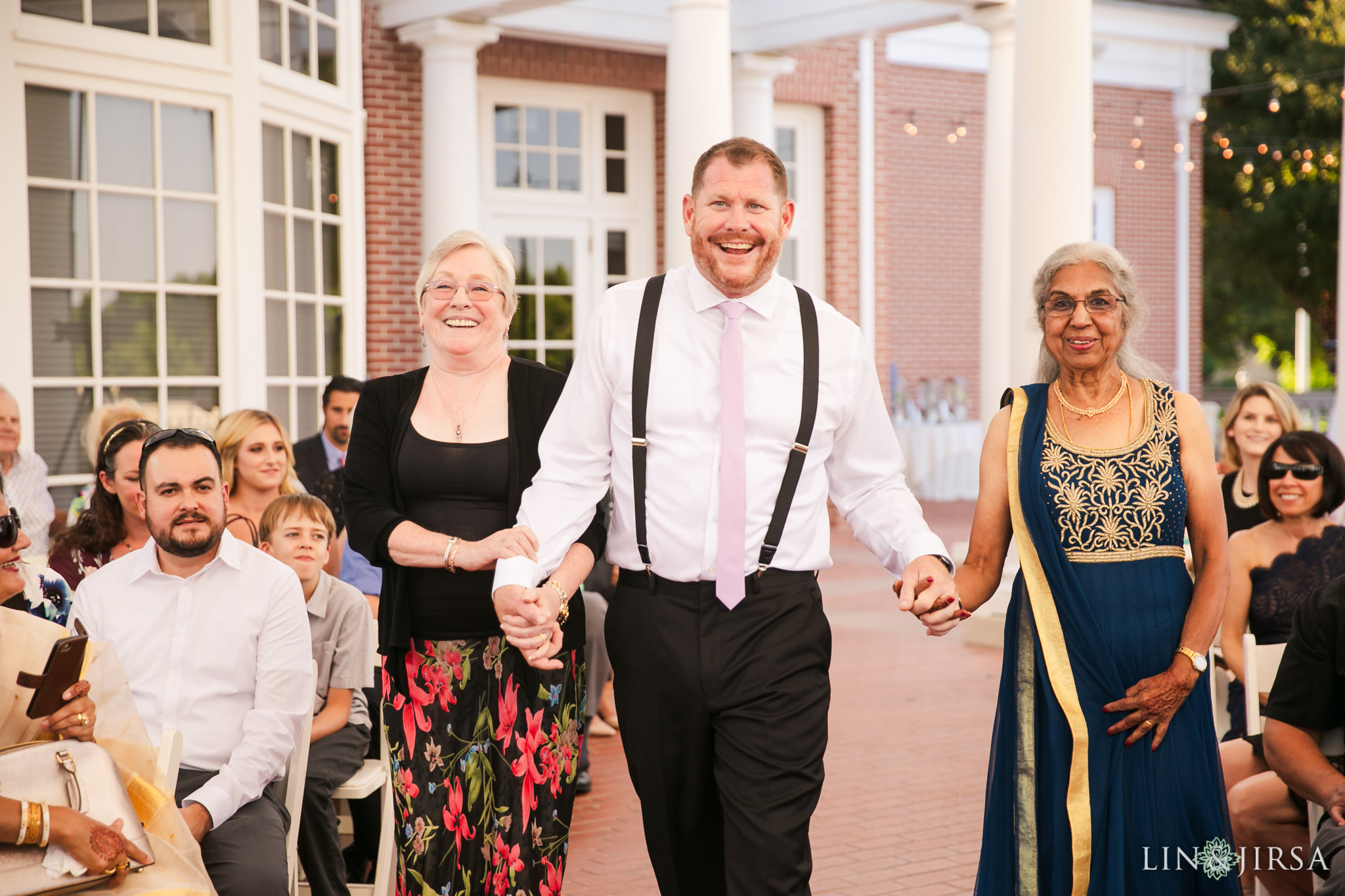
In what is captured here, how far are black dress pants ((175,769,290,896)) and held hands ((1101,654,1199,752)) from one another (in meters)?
1.99

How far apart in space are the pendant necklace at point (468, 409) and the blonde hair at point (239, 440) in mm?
2245

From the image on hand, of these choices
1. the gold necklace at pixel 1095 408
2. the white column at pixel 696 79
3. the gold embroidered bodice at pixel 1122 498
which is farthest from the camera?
the white column at pixel 696 79

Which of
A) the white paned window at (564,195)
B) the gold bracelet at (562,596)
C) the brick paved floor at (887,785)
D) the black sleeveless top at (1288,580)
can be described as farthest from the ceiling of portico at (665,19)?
the gold bracelet at (562,596)

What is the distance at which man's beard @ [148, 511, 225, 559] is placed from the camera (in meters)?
3.43

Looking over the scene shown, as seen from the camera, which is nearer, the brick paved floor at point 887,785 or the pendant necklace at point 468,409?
the pendant necklace at point 468,409

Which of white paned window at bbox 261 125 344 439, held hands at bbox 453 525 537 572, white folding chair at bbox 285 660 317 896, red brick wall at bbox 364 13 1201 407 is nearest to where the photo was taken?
held hands at bbox 453 525 537 572

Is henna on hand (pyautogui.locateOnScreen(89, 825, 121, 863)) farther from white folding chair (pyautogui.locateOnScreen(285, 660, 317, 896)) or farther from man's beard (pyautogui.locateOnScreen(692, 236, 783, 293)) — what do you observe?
man's beard (pyautogui.locateOnScreen(692, 236, 783, 293))

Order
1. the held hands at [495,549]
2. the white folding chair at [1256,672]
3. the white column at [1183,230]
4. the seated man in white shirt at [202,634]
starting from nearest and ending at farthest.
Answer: the held hands at [495,549] → the seated man in white shirt at [202,634] → the white folding chair at [1256,672] → the white column at [1183,230]

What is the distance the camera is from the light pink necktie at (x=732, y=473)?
271 cm

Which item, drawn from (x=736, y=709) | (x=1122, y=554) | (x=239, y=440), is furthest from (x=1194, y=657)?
(x=239, y=440)

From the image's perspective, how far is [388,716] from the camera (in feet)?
10.6

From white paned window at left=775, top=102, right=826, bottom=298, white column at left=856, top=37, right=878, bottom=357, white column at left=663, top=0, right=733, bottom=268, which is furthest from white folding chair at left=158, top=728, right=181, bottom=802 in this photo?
white column at left=856, top=37, right=878, bottom=357

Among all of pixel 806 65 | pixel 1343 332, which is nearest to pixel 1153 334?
pixel 806 65

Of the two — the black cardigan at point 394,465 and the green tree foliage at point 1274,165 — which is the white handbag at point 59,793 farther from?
the green tree foliage at point 1274,165
